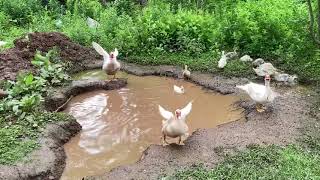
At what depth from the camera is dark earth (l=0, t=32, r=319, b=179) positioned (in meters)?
7.05

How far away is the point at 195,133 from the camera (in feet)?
27.0

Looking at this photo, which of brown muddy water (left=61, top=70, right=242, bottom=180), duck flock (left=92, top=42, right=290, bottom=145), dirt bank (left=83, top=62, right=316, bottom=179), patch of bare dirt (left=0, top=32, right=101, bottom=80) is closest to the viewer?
dirt bank (left=83, top=62, right=316, bottom=179)

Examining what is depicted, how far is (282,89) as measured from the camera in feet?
33.9

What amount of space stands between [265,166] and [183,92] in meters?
3.67

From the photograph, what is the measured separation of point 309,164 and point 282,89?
3501mm

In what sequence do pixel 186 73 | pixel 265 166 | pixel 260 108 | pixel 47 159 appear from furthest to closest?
1. pixel 186 73
2. pixel 260 108
3. pixel 47 159
4. pixel 265 166

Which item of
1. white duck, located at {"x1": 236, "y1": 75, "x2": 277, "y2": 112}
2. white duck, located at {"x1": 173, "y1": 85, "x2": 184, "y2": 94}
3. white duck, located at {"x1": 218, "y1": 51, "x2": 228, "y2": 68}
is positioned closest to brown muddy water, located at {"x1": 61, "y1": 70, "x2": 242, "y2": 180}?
white duck, located at {"x1": 173, "y1": 85, "x2": 184, "y2": 94}

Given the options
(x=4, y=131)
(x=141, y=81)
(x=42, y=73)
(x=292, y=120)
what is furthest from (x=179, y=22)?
(x=4, y=131)

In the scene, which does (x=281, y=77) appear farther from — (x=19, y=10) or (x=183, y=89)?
(x=19, y=10)

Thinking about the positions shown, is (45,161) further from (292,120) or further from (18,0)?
(18,0)

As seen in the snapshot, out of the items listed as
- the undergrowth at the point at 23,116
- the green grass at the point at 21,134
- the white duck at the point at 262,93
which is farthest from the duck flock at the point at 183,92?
the green grass at the point at 21,134

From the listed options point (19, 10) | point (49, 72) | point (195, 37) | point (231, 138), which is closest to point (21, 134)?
point (49, 72)

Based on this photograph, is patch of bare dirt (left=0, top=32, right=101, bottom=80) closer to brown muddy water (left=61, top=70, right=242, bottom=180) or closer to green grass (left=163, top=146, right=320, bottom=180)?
brown muddy water (left=61, top=70, right=242, bottom=180)

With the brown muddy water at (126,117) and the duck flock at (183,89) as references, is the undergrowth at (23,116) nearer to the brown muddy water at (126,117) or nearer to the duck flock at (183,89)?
the duck flock at (183,89)
